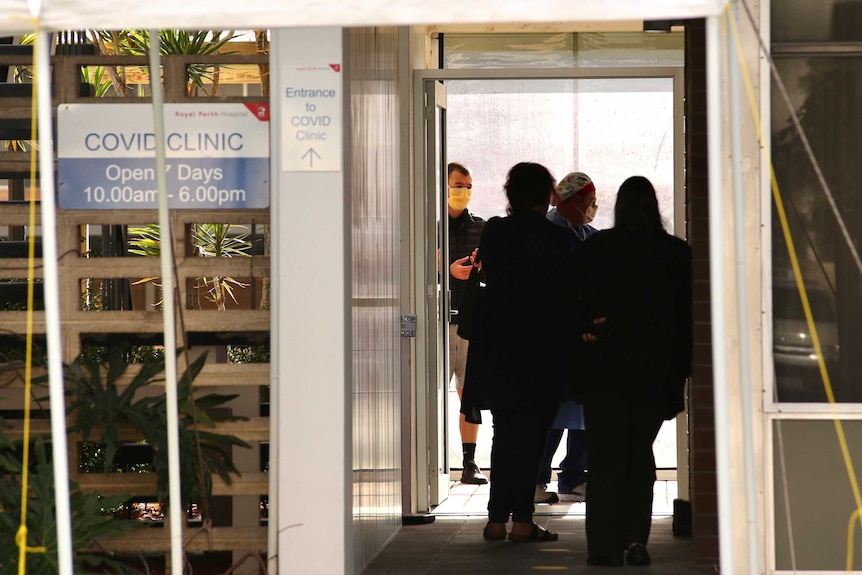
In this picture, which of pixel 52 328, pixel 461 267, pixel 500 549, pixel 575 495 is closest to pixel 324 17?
pixel 52 328

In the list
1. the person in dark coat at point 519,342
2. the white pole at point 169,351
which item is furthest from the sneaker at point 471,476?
the white pole at point 169,351

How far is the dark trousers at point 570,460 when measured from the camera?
7.26 m

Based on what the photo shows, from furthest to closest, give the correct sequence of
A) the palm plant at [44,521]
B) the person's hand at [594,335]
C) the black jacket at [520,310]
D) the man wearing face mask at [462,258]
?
1. the man wearing face mask at [462,258]
2. the black jacket at [520,310]
3. the person's hand at [594,335]
4. the palm plant at [44,521]

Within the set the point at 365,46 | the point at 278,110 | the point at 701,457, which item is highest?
the point at 365,46

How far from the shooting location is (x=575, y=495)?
7340 millimetres

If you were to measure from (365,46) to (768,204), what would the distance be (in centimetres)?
184

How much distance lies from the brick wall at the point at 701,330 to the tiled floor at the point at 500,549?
211 millimetres

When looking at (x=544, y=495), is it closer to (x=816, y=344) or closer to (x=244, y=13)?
(x=816, y=344)

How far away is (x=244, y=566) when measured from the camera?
5.02 meters

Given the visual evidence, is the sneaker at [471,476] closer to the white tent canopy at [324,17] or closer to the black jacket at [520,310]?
the black jacket at [520,310]

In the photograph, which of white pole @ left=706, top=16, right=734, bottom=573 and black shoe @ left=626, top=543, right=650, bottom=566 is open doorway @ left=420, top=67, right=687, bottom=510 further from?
white pole @ left=706, top=16, right=734, bottom=573

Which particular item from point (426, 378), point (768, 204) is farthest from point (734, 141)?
point (426, 378)

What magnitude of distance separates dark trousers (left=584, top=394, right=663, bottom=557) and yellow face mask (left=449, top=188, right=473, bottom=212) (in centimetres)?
267

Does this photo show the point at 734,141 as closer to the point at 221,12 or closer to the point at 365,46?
the point at 221,12
